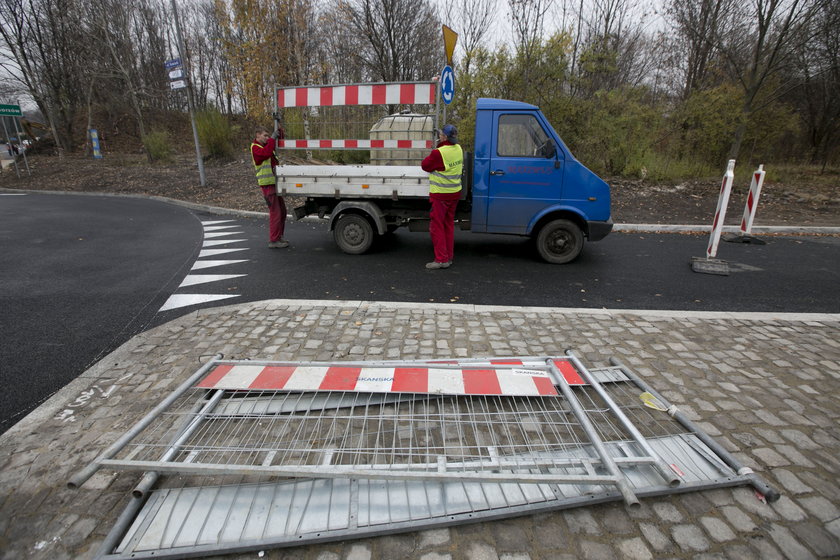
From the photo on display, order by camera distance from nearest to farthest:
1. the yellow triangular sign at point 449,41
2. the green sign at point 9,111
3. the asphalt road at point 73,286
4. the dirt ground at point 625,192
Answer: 1. the asphalt road at point 73,286
2. the yellow triangular sign at point 449,41
3. the dirt ground at point 625,192
4. the green sign at point 9,111

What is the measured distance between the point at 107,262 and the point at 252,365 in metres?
5.11

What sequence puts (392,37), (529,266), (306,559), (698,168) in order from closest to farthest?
1. (306,559)
2. (529,266)
3. (698,168)
4. (392,37)

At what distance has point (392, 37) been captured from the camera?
18812 millimetres

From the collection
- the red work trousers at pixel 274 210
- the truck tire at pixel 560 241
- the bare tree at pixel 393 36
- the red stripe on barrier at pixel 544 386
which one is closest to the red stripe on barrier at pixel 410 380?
the red stripe on barrier at pixel 544 386

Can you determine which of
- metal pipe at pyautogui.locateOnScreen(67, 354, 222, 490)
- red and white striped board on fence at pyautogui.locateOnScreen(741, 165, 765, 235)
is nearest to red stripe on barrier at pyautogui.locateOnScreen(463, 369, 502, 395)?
metal pipe at pyautogui.locateOnScreen(67, 354, 222, 490)

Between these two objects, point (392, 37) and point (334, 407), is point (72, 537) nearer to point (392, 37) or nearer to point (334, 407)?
point (334, 407)

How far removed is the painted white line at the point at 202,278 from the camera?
5488 mm

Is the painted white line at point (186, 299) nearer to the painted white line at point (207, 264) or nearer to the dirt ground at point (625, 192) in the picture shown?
the painted white line at point (207, 264)

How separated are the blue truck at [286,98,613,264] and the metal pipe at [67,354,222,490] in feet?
12.4

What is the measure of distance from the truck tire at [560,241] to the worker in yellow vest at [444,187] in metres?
1.47

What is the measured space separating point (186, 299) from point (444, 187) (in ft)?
12.0

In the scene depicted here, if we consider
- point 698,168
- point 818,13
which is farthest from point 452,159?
point 818,13

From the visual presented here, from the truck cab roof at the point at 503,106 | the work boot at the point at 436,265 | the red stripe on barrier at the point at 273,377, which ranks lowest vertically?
the red stripe on barrier at the point at 273,377

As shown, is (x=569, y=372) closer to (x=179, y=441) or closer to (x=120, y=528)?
(x=179, y=441)
